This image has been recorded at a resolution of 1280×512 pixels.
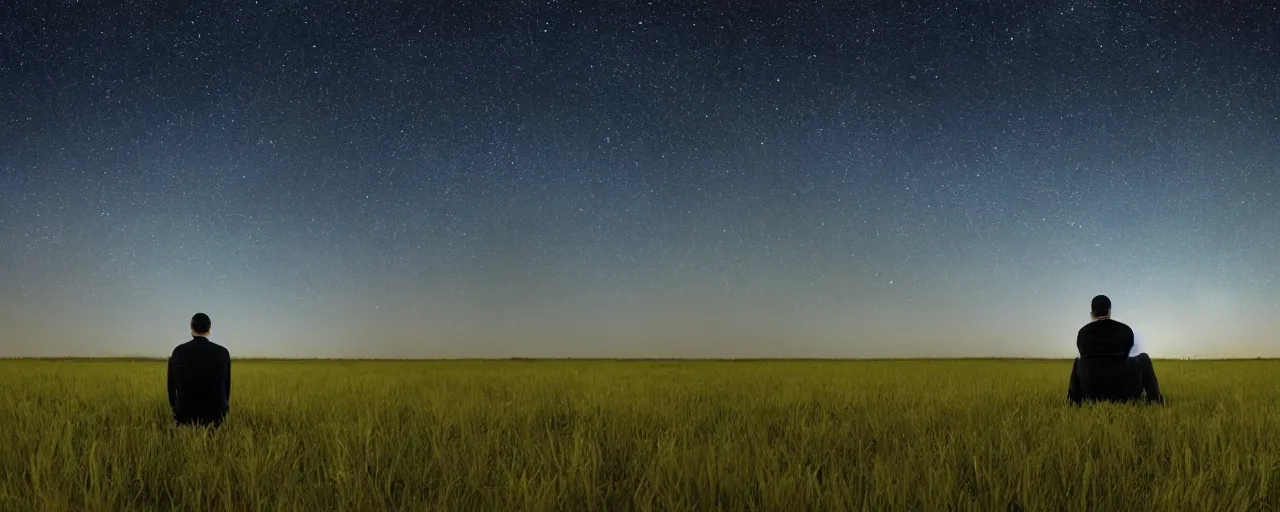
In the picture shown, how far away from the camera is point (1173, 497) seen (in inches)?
159

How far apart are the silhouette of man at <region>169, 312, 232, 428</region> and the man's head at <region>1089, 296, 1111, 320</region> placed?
896 cm

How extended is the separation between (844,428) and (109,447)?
5.74m

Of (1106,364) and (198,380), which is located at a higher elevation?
(1106,364)

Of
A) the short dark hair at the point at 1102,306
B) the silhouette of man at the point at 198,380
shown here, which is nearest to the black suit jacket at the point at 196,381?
the silhouette of man at the point at 198,380

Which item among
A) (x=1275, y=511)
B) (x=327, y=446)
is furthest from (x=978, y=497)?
(x=327, y=446)

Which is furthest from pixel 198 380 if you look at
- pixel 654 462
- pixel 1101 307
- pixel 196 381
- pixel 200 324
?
pixel 1101 307

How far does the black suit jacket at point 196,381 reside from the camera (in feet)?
26.1

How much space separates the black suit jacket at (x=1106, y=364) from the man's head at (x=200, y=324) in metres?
9.16

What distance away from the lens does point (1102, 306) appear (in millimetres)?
9055

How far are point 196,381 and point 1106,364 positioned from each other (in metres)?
9.56

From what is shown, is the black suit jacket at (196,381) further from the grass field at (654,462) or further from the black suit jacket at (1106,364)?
the black suit jacket at (1106,364)

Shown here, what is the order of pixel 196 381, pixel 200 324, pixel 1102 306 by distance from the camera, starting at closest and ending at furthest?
1. pixel 196 381
2. pixel 200 324
3. pixel 1102 306

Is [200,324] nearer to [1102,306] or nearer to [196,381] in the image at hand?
[196,381]

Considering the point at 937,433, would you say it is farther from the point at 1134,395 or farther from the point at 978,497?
the point at 1134,395
